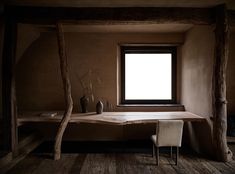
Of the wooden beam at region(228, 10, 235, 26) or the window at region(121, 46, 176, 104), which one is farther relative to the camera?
the window at region(121, 46, 176, 104)

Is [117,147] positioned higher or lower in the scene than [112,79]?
lower

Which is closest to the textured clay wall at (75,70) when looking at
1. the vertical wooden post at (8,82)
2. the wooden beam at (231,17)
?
the vertical wooden post at (8,82)

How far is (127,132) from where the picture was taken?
5.23 meters

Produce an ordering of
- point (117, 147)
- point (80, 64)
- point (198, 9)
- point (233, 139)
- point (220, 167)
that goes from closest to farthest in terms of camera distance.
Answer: point (220, 167), point (198, 9), point (233, 139), point (117, 147), point (80, 64)

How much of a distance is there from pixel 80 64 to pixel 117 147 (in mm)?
1932

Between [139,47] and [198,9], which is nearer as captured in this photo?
[198,9]

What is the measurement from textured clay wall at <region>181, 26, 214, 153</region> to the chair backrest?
0.70 m

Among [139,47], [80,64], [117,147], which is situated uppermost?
[139,47]

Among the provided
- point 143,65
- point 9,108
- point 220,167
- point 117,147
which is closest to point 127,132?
point 117,147

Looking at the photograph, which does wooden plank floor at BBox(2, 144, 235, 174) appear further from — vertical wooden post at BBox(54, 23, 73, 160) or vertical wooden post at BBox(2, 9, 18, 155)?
vertical wooden post at BBox(2, 9, 18, 155)

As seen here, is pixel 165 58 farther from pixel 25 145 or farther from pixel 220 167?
pixel 25 145

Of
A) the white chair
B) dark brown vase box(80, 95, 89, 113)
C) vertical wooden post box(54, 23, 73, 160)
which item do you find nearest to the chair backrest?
the white chair

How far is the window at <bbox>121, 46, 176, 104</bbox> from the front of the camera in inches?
210

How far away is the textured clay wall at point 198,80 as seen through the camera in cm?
396
